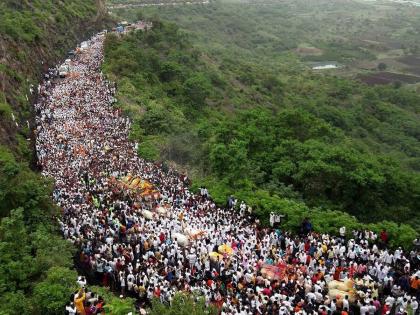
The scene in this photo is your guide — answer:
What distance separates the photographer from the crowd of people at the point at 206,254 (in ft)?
55.4

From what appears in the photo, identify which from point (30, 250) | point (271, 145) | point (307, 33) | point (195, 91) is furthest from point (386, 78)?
point (30, 250)

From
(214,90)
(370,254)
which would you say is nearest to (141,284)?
(370,254)

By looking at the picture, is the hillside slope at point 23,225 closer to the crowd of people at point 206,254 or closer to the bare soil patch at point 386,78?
the crowd of people at point 206,254

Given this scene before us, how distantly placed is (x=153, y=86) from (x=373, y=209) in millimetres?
30463


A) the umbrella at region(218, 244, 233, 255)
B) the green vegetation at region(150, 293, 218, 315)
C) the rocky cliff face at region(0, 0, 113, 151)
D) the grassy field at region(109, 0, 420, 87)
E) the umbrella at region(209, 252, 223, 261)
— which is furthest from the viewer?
the grassy field at region(109, 0, 420, 87)

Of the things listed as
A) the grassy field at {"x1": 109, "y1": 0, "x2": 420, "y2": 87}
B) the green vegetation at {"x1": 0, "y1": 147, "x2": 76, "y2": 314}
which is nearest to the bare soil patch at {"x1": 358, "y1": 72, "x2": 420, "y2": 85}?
the grassy field at {"x1": 109, "y1": 0, "x2": 420, "y2": 87}

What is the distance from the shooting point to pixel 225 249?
65.5ft

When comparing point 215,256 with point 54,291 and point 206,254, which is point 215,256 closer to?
point 206,254

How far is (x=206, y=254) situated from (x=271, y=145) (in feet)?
45.3

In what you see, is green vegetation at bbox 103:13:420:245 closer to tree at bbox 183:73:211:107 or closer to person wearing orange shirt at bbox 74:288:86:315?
tree at bbox 183:73:211:107

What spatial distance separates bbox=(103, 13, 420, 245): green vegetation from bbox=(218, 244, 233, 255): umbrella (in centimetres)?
417

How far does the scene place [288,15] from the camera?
6673 inches

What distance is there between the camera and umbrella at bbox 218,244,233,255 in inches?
777

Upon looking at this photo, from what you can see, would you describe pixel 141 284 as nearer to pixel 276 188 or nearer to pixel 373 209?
pixel 276 188
